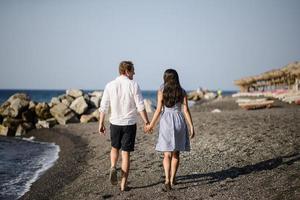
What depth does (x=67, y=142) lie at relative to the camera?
1603cm

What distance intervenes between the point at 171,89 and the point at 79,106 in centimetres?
2071

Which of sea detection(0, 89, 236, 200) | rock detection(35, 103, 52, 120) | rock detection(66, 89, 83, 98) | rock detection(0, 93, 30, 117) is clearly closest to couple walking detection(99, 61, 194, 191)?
sea detection(0, 89, 236, 200)

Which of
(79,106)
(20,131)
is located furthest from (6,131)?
(79,106)

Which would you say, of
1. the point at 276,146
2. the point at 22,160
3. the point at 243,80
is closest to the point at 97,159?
the point at 22,160

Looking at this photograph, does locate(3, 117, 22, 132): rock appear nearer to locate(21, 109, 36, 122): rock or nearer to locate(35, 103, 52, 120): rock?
locate(21, 109, 36, 122): rock

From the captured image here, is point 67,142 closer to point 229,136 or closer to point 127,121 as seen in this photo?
point 229,136

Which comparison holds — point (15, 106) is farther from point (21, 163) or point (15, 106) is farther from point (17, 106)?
point (21, 163)

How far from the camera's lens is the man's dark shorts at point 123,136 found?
19.7 ft

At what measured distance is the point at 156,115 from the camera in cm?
597

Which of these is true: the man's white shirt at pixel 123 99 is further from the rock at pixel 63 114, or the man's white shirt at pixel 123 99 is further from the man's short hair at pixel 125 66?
the rock at pixel 63 114

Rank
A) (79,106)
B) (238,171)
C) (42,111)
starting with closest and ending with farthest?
(238,171) → (42,111) → (79,106)

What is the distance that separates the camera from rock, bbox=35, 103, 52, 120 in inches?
946

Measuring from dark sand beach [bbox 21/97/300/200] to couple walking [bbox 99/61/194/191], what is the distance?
0.79m

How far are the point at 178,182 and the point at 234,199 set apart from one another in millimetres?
1503
